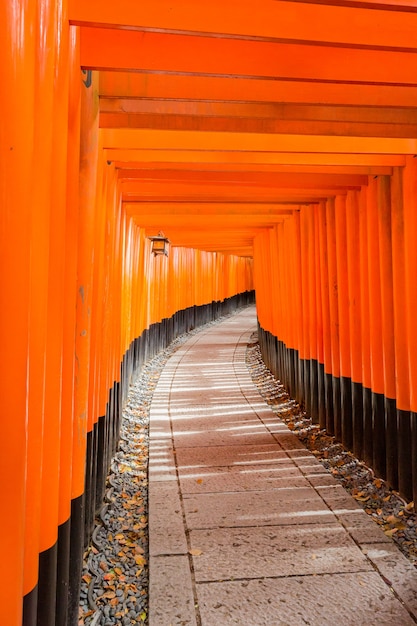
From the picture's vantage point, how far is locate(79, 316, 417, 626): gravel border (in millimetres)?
3025

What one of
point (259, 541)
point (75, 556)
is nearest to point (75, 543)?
point (75, 556)

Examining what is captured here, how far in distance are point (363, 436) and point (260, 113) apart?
369 centimetres

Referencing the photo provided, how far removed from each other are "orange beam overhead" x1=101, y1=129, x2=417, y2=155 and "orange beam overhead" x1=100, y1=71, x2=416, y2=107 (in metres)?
0.66

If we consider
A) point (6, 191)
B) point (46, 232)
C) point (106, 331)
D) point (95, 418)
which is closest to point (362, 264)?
point (106, 331)

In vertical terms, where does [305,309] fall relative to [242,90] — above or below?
below

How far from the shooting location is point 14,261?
1.51 meters

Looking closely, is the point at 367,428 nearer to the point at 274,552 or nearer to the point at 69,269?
the point at 274,552

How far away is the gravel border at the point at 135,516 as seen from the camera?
3025mm

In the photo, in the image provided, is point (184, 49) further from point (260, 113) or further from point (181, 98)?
point (260, 113)

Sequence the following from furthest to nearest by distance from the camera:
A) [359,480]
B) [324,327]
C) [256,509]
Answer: [324,327] → [359,480] → [256,509]

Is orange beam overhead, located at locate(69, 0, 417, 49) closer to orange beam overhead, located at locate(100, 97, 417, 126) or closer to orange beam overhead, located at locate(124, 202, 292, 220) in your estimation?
orange beam overhead, located at locate(100, 97, 417, 126)

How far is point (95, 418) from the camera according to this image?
13.2 ft

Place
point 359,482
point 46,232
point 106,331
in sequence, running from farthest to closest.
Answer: point 359,482
point 106,331
point 46,232

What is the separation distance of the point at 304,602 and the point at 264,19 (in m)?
3.26
